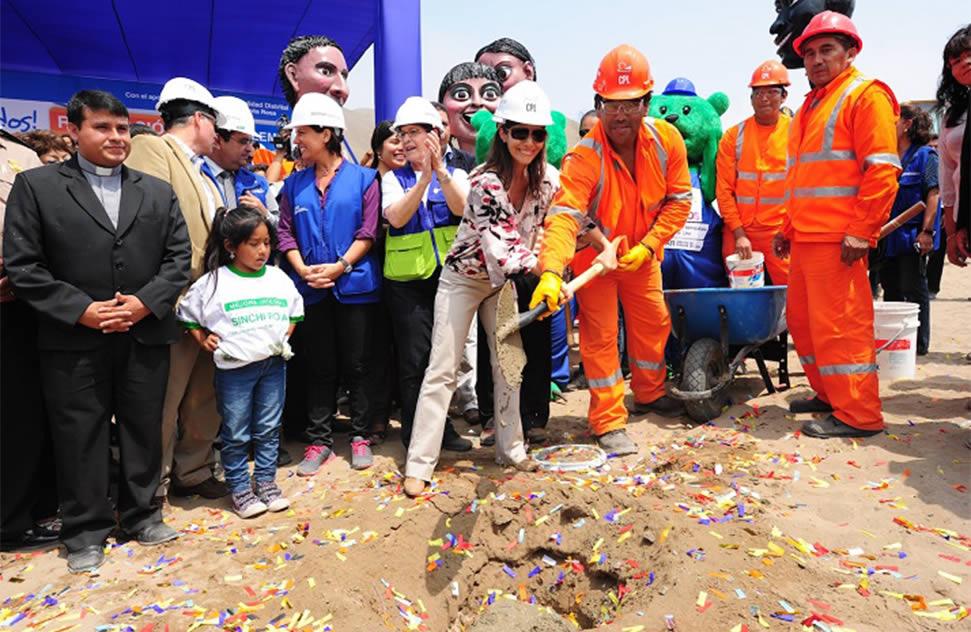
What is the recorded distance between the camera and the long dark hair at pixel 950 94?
148 inches

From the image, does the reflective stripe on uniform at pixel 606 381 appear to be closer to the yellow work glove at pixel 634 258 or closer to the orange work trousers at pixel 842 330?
the yellow work glove at pixel 634 258

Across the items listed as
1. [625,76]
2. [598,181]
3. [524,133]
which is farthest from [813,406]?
[524,133]

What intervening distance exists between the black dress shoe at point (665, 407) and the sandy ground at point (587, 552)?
652 mm

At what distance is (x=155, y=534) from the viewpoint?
3.12 metres

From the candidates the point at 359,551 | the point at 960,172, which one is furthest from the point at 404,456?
the point at 960,172

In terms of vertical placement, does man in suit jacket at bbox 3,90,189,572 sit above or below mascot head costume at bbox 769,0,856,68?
below

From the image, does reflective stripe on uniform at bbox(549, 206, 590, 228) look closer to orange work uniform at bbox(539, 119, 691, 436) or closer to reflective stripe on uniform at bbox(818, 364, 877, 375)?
orange work uniform at bbox(539, 119, 691, 436)

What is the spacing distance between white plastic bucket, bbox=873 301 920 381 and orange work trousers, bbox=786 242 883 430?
1.03m

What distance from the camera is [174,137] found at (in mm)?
3582

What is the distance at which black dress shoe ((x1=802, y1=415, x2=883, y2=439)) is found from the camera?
393cm

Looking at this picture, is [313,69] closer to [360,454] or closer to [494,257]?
[494,257]

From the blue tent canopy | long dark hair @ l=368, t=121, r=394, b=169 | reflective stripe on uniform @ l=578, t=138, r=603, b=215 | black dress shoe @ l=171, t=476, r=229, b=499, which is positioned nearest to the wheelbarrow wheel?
reflective stripe on uniform @ l=578, t=138, r=603, b=215

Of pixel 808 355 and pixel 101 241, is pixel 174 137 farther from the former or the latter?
pixel 808 355

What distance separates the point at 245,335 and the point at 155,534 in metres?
1.02
